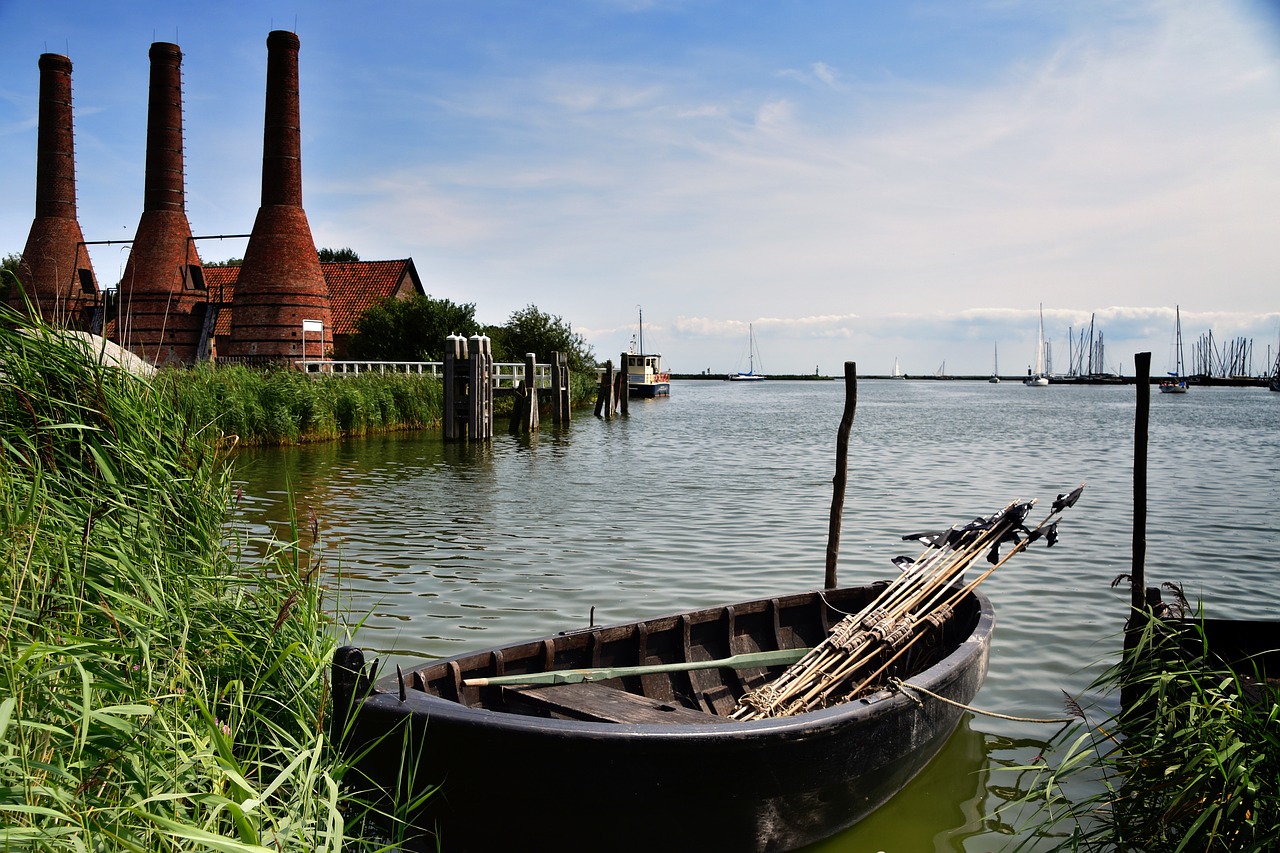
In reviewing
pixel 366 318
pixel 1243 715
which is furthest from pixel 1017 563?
pixel 366 318

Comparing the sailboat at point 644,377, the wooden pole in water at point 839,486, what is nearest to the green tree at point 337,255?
the sailboat at point 644,377

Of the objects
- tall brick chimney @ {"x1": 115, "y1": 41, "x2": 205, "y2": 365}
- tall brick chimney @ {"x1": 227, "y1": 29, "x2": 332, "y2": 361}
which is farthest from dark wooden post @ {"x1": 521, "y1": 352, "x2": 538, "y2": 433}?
tall brick chimney @ {"x1": 115, "y1": 41, "x2": 205, "y2": 365}

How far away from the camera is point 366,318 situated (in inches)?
1678

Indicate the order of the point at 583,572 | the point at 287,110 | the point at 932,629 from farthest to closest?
the point at 287,110
the point at 583,572
the point at 932,629

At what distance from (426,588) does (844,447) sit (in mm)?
5137

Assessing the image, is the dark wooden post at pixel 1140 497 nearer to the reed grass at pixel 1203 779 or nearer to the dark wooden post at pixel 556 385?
the reed grass at pixel 1203 779

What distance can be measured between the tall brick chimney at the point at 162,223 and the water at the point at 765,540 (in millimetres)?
13228

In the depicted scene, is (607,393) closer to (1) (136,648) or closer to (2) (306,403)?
(2) (306,403)

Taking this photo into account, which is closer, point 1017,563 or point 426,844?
point 426,844

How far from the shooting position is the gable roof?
46438 millimetres

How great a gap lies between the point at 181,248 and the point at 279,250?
5.51m

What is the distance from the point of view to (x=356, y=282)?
48.2 meters

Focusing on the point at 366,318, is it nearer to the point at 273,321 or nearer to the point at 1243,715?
the point at 273,321

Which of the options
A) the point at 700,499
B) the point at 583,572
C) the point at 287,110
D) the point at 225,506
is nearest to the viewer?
the point at 225,506
